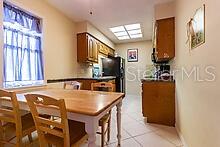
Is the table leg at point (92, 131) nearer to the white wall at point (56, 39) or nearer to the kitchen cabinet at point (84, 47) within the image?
the white wall at point (56, 39)

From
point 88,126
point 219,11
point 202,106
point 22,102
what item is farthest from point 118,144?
point 219,11

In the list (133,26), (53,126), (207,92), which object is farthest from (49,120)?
(133,26)

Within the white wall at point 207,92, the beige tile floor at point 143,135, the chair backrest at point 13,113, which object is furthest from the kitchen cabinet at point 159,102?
the chair backrest at point 13,113

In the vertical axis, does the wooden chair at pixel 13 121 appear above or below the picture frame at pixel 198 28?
below

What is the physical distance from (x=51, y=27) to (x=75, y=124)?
7.91 ft

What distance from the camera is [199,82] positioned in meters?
1.48

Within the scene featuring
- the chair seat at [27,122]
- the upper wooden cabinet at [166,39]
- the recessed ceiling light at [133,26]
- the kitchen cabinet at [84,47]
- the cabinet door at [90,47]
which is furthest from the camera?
the recessed ceiling light at [133,26]

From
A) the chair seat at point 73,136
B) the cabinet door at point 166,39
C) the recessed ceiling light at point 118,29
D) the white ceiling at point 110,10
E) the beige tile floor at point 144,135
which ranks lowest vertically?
the beige tile floor at point 144,135

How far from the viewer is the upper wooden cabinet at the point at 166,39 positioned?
2.87 m

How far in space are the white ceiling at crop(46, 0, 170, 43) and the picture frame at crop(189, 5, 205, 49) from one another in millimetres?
1676

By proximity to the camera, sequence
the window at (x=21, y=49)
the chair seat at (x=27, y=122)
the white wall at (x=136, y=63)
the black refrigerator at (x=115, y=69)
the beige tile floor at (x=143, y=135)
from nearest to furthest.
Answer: the chair seat at (x=27, y=122), the beige tile floor at (x=143, y=135), the window at (x=21, y=49), the black refrigerator at (x=115, y=69), the white wall at (x=136, y=63)

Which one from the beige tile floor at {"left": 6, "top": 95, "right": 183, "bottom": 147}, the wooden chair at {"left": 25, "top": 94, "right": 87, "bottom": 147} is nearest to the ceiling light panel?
the beige tile floor at {"left": 6, "top": 95, "right": 183, "bottom": 147}

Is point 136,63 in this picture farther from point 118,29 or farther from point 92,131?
point 92,131

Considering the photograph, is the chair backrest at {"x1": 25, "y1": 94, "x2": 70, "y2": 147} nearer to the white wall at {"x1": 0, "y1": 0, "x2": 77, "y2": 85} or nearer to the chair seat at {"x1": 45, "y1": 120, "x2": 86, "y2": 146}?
the chair seat at {"x1": 45, "y1": 120, "x2": 86, "y2": 146}
